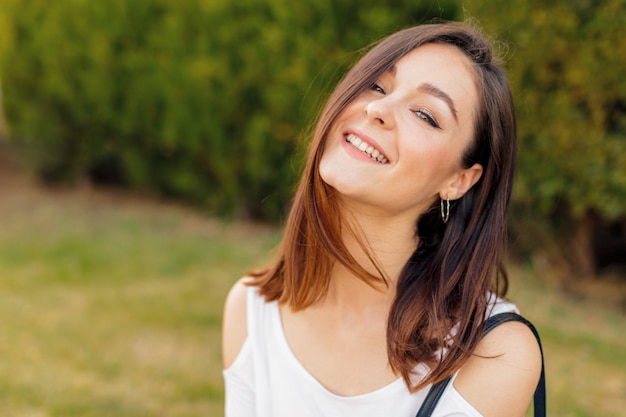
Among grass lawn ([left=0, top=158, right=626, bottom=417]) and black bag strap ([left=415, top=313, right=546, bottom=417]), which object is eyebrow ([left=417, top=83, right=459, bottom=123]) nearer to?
black bag strap ([left=415, top=313, right=546, bottom=417])

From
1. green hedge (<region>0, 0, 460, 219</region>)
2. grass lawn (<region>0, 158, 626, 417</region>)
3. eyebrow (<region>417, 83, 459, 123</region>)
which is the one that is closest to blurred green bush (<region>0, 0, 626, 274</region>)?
green hedge (<region>0, 0, 460, 219</region>)

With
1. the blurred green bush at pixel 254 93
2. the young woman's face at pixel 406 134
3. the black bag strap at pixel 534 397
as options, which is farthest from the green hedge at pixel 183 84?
the black bag strap at pixel 534 397

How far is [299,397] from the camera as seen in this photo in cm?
214

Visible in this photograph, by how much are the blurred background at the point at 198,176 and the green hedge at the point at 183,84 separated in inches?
0.7

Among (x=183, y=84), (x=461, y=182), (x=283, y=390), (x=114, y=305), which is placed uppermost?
(x=183, y=84)

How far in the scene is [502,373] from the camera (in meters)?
1.90

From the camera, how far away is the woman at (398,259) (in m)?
1.97

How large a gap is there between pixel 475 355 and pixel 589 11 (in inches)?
128

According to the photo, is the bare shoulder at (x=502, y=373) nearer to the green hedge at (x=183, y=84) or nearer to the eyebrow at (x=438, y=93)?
the eyebrow at (x=438, y=93)

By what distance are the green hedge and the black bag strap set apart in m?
3.75

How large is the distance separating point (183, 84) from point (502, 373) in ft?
18.1

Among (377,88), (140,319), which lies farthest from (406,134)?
(140,319)

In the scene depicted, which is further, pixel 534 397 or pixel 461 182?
pixel 461 182

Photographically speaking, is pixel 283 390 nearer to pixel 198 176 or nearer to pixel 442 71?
pixel 442 71
